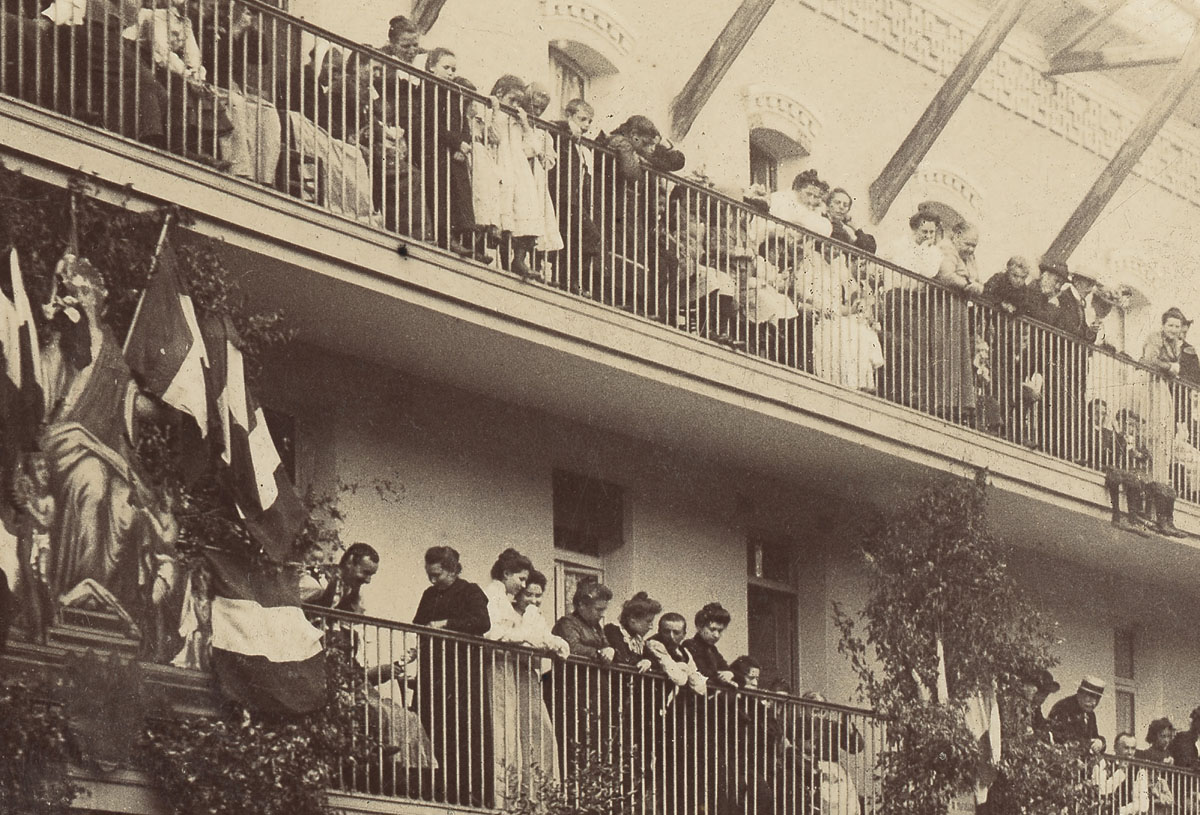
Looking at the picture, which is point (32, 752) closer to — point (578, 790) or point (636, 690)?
point (578, 790)

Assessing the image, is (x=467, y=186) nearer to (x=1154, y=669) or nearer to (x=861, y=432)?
(x=861, y=432)

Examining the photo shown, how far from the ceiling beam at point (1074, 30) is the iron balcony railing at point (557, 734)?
10.1 metres

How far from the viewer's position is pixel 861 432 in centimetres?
1970

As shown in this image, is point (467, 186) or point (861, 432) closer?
point (467, 186)

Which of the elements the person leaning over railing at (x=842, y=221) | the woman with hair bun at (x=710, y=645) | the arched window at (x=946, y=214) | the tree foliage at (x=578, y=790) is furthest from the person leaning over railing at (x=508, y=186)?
the arched window at (x=946, y=214)

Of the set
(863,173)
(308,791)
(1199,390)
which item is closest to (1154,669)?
(1199,390)

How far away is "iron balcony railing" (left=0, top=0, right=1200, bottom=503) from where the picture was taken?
14609mm

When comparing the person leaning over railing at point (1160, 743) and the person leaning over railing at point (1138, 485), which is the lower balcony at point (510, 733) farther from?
the person leaning over railing at point (1138, 485)

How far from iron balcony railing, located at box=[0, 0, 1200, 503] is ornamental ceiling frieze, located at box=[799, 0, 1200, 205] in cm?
415

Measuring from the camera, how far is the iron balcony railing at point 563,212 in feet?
47.9

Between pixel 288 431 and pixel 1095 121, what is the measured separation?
12.8 metres

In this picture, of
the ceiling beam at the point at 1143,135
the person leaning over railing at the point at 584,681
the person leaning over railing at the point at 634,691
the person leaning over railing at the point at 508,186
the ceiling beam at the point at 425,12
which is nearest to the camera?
the person leaning over railing at the point at 584,681

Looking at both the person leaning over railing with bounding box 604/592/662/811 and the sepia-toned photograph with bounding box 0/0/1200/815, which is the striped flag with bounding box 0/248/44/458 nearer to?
the sepia-toned photograph with bounding box 0/0/1200/815

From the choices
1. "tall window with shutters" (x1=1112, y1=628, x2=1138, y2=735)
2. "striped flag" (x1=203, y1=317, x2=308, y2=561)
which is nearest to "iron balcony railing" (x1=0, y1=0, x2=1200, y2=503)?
"striped flag" (x1=203, y1=317, x2=308, y2=561)
